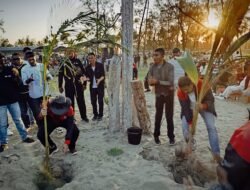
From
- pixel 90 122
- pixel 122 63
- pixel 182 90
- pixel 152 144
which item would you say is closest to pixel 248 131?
pixel 182 90

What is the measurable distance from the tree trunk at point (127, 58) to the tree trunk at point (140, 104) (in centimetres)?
13

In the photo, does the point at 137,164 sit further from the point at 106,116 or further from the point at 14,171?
the point at 106,116

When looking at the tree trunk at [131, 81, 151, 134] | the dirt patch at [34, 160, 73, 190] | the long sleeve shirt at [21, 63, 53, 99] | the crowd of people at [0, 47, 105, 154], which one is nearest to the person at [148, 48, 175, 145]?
the tree trunk at [131, 81, 151, 134]

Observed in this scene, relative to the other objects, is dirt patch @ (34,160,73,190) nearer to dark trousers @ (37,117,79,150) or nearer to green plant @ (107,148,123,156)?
dark trousers @ (37,117,79,150)

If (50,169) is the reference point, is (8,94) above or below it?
above

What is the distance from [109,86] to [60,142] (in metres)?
1.53

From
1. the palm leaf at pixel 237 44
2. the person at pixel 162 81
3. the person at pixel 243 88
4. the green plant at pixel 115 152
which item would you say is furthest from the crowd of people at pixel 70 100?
the person at pixel 243 88

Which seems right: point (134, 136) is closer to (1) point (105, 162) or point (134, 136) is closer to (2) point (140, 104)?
(2) point (140, 104)

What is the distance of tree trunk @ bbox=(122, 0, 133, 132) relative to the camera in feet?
17.4

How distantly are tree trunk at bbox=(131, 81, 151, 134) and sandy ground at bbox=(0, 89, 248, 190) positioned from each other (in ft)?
0.90

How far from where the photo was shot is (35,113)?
6074mm

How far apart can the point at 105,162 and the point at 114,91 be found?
1.87m

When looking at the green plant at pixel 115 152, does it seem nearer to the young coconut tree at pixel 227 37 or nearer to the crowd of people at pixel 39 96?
the crowd of people at pixel 39 96

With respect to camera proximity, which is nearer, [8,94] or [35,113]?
[8,94]
